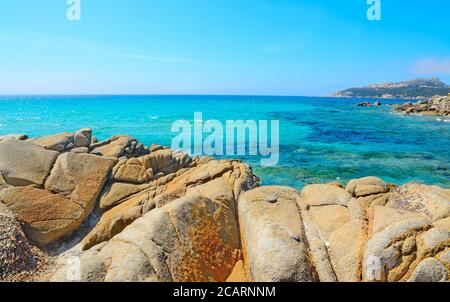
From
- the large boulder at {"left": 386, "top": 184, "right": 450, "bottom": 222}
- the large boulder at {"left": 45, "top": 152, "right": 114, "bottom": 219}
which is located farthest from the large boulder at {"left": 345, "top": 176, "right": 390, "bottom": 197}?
the large boulder at {"left": 45, "top": 152, "right": 114, "bottom": 219}

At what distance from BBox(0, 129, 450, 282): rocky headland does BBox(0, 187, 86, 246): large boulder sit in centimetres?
4

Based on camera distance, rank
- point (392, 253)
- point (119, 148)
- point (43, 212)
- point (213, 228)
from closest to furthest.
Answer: point (392, 253) < point (213, 228) < point (43, 212) < point (119, 148)

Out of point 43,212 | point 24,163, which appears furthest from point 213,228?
point 24,163

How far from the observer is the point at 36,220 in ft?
39.3

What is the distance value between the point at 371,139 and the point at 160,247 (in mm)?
40933

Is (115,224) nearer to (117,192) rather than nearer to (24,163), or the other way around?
(117,192)

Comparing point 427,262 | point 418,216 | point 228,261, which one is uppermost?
point 418,216

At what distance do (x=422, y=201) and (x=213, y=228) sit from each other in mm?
6251

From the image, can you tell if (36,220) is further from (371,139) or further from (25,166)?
(371,139)

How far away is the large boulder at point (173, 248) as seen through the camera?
6.95 metres

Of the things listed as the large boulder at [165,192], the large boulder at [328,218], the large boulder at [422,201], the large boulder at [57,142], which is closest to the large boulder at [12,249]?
the large boulder at [165,192]

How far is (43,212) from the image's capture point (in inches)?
484

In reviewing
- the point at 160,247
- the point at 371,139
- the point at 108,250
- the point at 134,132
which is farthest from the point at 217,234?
the point at 134,132

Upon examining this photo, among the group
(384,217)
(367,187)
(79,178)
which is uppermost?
(367,187)
